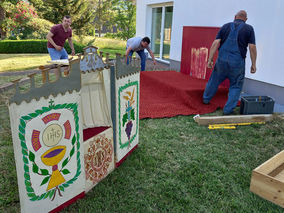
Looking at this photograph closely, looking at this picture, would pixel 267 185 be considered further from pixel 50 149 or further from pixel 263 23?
pixel 263 23

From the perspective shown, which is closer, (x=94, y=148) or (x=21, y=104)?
(x=21, y=104)

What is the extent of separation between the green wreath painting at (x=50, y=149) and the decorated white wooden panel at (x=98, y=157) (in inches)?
6.4

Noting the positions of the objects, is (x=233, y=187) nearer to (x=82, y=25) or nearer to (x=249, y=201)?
(x=249, y=201)

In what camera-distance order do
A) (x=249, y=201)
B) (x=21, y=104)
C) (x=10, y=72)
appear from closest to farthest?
(x=21, y=104) < (x=249, y=201) < (x=10, y=72)

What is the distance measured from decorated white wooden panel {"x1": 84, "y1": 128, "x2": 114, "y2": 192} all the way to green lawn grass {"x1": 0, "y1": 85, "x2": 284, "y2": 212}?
0.09 meters

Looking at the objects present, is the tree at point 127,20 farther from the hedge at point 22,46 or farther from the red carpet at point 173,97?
the red carpet at point 173,97

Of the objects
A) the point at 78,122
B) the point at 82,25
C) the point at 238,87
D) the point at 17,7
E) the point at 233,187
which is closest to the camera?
the point at 78,122

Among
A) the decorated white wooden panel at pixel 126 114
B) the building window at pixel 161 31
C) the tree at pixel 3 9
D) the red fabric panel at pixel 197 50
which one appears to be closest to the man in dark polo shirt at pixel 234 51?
the red fabric panel at pixel 197 50

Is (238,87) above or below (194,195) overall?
above

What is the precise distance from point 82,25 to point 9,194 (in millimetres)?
21146

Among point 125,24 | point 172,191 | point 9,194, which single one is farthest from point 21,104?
point 125,24

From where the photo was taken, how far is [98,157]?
104 inches

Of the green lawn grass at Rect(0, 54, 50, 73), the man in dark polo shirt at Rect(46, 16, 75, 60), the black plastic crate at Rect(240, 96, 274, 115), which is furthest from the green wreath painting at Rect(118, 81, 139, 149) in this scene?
the green lawn grass at Rect(0, 54, 50, 73)

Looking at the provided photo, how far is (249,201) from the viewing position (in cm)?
245
